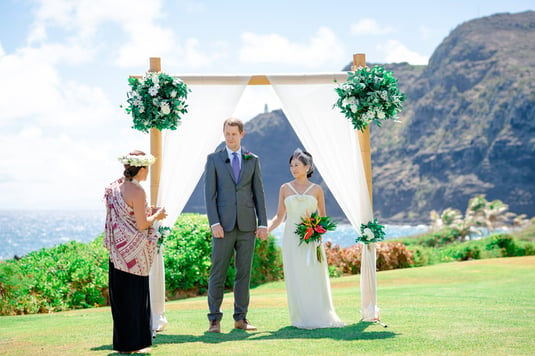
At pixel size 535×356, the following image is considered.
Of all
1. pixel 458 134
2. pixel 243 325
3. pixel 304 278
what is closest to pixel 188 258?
pixel 243 325

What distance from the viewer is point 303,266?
22.4 feet

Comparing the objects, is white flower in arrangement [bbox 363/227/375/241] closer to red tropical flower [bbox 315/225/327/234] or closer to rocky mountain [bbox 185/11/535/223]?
red tropical flower [bbox 315/225/327/234]

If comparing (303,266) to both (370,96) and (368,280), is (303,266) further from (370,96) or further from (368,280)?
(370,96)

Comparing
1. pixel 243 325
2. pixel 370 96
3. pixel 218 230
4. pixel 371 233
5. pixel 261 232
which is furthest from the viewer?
pixel 371 233

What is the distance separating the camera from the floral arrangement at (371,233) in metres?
7.12

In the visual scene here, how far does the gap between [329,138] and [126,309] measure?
335cm

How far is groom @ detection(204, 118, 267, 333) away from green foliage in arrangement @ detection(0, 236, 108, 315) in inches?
177

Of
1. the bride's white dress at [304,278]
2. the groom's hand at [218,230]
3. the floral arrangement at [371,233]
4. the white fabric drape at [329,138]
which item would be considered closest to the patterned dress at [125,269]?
the groom's hand at [218,230]

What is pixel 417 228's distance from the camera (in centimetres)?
13812

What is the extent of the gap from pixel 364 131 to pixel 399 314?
244cm

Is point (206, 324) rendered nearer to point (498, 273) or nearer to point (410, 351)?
point (410, 351)

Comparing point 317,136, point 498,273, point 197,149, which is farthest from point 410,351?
point 498,273

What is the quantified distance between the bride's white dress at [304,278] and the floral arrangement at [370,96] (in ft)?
3.49

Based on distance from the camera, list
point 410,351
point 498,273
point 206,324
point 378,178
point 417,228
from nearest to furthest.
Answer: point 410,351
point 206,324
point 498,273
point 417,228
point 378,178
